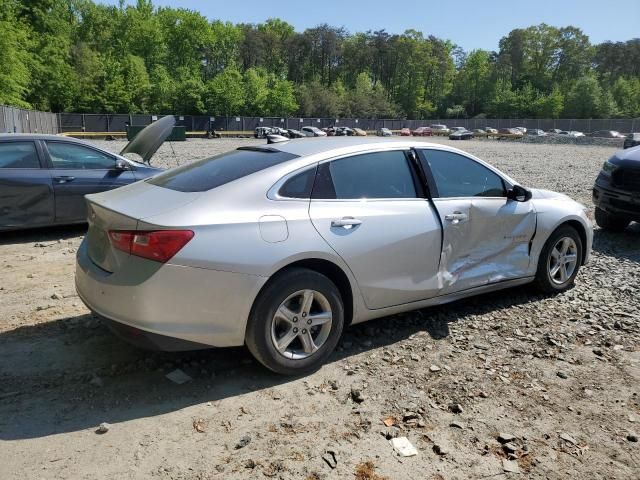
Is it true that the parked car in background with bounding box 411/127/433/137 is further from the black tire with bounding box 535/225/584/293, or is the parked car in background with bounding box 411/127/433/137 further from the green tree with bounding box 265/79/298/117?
the black tire with bounding box 535/225/584/293

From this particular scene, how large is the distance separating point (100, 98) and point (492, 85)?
87.4 metres

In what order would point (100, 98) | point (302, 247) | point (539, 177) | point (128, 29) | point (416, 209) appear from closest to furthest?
point (302, 247) → point (416, 209) → point (539, 177) → point (100, 98) → point (128, 29)

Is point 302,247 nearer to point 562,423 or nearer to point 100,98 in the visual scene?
point 562,423

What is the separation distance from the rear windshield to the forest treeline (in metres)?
42.4

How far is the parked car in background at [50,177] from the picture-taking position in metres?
7.24

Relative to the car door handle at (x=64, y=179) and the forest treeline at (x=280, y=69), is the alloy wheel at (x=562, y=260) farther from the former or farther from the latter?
the forest treeline at (x=280, y=69)

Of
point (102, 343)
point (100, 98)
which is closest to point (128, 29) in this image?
point (100, 98)

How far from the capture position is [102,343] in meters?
4.20

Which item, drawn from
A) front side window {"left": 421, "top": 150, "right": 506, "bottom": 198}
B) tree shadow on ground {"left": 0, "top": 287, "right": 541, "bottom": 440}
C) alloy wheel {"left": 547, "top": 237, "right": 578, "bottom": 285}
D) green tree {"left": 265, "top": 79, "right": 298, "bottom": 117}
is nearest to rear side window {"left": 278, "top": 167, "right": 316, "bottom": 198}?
front side window {"left": 421, "top": 150, "right": 506, "bottom": 198}

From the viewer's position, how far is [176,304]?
3268 mm

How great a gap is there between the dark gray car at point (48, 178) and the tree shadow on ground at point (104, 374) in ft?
11.1

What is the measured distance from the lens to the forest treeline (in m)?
66.0

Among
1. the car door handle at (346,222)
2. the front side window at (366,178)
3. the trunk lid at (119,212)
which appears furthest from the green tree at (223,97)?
the car door handle at (346,222)

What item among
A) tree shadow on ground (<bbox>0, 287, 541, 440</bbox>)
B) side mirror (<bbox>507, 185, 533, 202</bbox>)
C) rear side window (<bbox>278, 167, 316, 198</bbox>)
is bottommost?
tree shadow on ground (<bbox>0, 287, 541, 440</bbox>)
